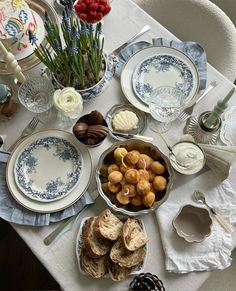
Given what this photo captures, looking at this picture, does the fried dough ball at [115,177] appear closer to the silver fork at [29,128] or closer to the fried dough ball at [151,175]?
the fried dough ball at [151,175]

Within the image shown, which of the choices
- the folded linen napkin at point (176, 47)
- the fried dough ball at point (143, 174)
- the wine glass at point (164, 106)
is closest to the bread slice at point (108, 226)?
the fried dough ball at point (143, 174)

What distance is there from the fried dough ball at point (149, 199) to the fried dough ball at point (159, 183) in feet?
0.07

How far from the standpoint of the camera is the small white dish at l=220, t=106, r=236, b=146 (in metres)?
1.12

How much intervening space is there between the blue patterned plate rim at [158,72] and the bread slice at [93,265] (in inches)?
17.8

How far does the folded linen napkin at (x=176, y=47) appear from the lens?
1.19 metres

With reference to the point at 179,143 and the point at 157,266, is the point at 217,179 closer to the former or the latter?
the point at 179,143

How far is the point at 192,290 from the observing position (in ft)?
3.25

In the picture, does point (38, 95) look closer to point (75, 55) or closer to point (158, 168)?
point (75, 55)

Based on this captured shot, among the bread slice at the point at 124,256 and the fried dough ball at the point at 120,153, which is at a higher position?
the fried dough ball at the point at 120,153

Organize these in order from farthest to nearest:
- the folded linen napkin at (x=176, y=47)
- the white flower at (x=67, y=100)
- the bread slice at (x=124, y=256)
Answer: the folded linen napkin at (x=176, y=47) < the white flower at (x=67, y=100) < the bread slice at (x=124, y=256)

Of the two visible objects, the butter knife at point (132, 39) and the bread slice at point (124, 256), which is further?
the butter knife at point (132, 39)

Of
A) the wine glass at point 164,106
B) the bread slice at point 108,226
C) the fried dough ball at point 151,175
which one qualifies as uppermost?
the wine glass at point 164,106

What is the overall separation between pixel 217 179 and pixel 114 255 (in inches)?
→ 13.6

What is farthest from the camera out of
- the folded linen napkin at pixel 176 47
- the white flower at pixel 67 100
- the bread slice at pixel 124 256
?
the folded linen napkin at pixel 176 47
